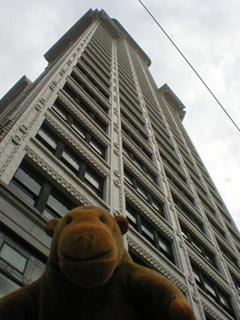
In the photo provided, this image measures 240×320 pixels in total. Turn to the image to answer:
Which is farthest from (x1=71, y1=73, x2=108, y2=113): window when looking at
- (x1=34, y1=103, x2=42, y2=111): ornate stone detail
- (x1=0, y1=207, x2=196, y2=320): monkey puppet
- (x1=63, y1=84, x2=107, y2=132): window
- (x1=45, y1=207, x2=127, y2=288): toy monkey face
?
(x1=45, y1=207, x2=127, y2=288): toy monkey face

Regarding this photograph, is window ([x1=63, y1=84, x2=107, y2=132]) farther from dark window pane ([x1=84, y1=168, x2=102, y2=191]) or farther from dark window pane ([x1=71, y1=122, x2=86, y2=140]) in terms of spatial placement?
dark window pane ([x1=84, y1=168, x2=102, y2=191])

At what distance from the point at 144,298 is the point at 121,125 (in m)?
17.6

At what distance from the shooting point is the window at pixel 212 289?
14702 millimetres

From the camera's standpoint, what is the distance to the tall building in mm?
7766

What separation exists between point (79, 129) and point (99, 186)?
3.53 meters

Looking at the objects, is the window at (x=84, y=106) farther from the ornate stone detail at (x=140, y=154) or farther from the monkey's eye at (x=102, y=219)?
the monkey's eye at (x=102, y=219)

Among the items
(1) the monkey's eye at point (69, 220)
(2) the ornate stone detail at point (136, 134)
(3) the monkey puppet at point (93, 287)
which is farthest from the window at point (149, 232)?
(1) the monkey's eye at point (69, 220)

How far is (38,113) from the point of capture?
12.1m

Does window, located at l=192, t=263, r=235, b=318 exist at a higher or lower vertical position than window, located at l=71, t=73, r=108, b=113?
lower

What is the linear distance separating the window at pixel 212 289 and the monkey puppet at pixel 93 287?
12.7 metres

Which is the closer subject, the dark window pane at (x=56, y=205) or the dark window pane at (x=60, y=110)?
the dark window pane at (x=56, y=205)

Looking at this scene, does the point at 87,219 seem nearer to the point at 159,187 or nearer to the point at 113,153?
the point at 113,153

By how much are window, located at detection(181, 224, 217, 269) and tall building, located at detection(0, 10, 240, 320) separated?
0.08 metres

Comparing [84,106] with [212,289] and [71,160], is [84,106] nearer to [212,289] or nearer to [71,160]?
[71,160]
